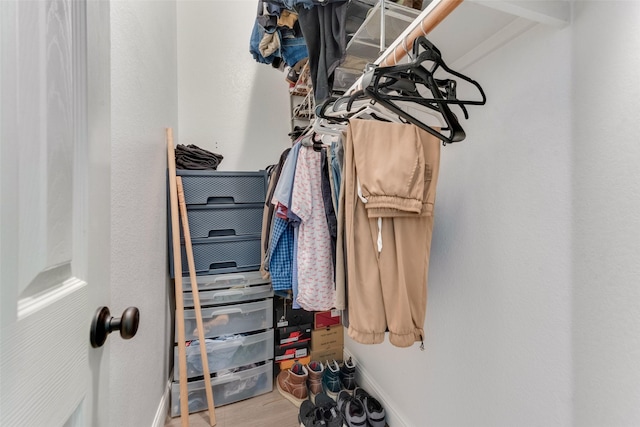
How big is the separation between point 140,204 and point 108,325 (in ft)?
2.47

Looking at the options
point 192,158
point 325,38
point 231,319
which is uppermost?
point 325,38

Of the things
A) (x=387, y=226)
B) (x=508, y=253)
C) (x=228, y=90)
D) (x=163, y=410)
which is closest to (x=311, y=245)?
(x=387, y=226)

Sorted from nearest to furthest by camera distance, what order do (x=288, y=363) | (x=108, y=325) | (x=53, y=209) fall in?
(x=53, y=209), (x=108, y=325), (x=288, y=363)

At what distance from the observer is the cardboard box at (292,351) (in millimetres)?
1688

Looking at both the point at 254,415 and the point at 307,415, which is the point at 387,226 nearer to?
the point at 307,415

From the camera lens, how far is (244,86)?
2074mm

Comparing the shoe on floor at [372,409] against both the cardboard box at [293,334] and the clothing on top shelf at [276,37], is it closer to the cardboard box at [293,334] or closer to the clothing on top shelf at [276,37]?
the cardboard box at [293,334]

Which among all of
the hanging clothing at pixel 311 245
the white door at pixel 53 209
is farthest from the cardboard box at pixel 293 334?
the white door at pixel 53 209

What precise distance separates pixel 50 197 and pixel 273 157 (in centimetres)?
188

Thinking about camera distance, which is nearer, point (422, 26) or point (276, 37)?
point (422, 26)

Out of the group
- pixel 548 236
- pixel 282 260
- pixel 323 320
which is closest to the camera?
pixel 548 236

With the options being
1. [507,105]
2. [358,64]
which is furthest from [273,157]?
[507,105]

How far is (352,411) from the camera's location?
1310 mm

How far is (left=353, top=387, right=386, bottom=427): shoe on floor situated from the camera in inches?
49.4
